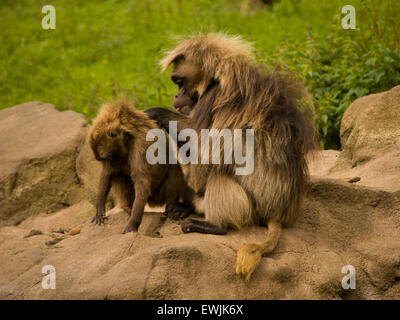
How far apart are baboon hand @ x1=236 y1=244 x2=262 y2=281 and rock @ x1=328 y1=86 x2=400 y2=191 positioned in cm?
208

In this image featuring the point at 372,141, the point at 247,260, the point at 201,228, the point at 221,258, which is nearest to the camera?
the point at 247,260

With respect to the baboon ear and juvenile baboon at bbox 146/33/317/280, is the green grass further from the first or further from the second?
juvenile baboon at bbox 146/33/317/280

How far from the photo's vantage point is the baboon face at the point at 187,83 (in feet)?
Result: 16.7

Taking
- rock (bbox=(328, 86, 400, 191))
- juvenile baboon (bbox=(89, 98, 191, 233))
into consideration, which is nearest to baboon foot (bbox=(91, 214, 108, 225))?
juvenile baboon (bbox=(89, 98, 191, 233))

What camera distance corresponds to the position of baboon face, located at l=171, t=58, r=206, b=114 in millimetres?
5102

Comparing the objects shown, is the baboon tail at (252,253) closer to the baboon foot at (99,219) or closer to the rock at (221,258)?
the rock at (221,258)

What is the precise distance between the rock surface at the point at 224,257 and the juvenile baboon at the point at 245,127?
20 cm

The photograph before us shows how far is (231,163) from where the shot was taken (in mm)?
4785

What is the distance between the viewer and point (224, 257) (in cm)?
432

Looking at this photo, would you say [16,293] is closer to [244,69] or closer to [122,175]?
[122,175]

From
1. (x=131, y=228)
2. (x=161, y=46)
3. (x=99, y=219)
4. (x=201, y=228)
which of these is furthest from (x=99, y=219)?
(x=161, y=46)

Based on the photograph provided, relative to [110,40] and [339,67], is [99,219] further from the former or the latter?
[110,40]

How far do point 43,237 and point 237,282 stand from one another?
2336 mm

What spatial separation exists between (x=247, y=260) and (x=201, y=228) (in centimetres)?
66
